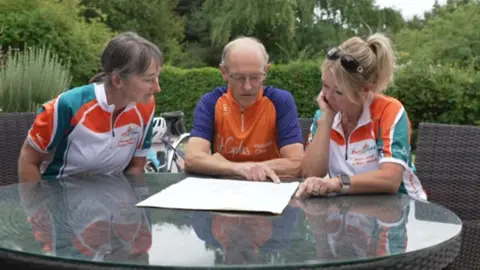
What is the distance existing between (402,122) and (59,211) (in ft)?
4.37

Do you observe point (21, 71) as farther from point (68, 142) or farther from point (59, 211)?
point (59, 211)

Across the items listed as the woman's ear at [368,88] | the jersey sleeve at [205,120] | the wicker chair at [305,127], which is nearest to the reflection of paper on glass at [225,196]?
the woman's ear at [368,88]

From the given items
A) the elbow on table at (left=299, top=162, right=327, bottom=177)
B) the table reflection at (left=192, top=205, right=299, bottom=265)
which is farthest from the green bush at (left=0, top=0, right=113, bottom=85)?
Answer: the table reflection at (left=192, top=205, right=299, bottom=265)

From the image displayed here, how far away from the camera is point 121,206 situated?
2.13m

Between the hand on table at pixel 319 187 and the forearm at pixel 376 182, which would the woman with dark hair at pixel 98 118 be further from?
the forearm at pixel 376 182

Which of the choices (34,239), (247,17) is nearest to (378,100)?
(34,239)

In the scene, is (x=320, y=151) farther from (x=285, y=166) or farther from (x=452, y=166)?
(x=452, y=166)

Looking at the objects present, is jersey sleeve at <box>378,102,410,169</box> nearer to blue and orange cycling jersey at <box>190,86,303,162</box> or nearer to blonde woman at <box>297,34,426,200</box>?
blonde woman at <box>297,34,426,200</box>

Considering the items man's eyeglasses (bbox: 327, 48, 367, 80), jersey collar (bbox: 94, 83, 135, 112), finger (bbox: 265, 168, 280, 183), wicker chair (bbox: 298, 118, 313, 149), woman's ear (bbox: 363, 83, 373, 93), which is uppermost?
man's eyeglasses (bbox: 327, 48, 367, 80)

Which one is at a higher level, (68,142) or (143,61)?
(143,61)

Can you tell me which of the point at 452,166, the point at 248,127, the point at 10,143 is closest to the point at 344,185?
the point at 452,166

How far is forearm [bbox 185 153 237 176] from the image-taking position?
2.93m

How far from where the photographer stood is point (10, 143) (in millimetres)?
3256

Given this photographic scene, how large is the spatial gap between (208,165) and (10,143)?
3.33ft
